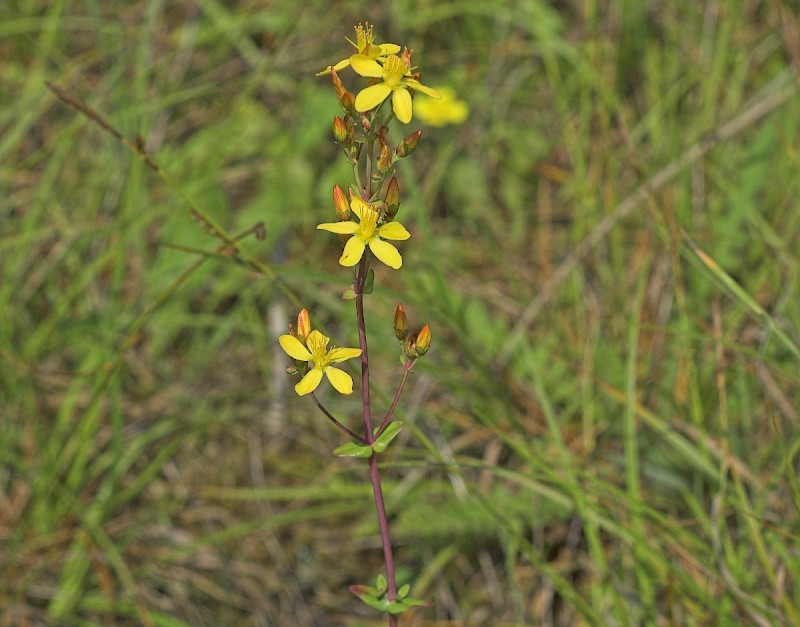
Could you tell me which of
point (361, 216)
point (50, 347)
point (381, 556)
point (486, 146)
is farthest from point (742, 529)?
point (50, 347)

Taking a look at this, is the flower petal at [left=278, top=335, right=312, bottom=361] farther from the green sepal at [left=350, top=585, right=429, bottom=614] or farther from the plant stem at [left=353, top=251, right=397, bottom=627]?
the green sepal at [left=350, top=585, right=429, bottom=614]

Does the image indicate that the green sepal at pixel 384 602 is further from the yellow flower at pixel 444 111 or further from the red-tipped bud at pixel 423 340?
the yellow flower at pixel 444 111

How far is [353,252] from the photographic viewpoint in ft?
4.26

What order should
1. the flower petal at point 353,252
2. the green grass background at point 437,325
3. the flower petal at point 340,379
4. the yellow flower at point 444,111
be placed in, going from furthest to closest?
the yellow flower at point 444,111, the green grass background at point 437,325, the flower petal at point 340,379, the flower petal at point 353,252

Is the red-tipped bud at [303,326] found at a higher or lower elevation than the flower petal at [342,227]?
lower

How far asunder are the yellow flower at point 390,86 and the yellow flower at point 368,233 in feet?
0.45

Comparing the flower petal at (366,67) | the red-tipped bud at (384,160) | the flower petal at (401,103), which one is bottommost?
the red-tipped bud at (384,160)

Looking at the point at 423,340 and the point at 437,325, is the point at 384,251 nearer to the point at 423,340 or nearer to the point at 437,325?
the point at 423,340

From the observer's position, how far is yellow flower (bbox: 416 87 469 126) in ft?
11.1

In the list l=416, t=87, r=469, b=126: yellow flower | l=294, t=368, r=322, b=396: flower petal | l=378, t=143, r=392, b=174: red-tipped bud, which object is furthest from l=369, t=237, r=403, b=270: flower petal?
l=416, t=87, r=469, b=126: yellow flower

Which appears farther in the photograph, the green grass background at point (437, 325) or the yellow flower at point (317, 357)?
the green grass background at point (437, 325)

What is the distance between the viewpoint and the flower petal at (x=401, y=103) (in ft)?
4.35

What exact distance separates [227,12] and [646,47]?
166 cm

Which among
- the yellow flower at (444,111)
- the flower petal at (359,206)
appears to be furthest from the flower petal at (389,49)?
the yellow flower at (444,111)
